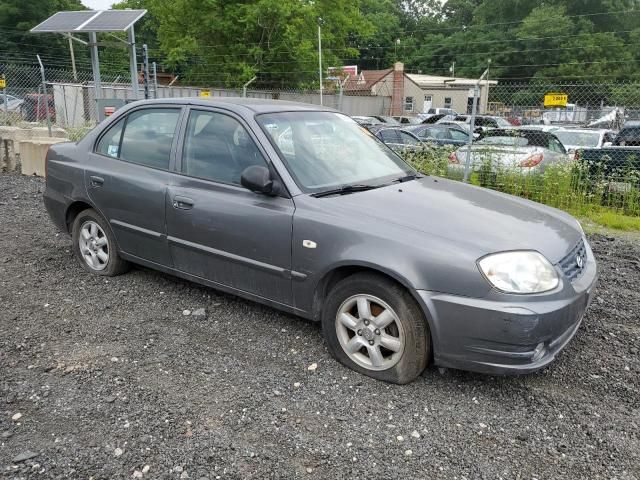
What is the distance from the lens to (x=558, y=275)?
120 inches

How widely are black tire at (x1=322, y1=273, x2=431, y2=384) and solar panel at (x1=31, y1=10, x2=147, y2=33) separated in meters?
10.2

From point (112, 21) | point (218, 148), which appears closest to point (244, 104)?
point (218, 148)

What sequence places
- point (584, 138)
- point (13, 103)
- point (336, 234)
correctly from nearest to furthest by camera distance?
1. point (336, 234)
2. point (584, 138)
3. point (13, 103)

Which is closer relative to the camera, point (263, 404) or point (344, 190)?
point (263, 404)

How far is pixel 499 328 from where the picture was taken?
9.39 feet

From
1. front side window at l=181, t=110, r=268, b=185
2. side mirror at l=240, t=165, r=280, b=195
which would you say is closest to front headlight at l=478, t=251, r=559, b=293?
side mirror at l=240, t=165, r=280, b=195

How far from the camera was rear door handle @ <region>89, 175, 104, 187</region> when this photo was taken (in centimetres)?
460

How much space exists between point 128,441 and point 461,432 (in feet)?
5.53

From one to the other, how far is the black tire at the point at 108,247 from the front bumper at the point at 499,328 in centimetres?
294

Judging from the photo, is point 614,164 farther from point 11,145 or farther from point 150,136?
point 11,145

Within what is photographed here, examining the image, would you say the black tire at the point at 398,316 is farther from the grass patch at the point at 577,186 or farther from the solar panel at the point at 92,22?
the solar panel at the point at 92,22

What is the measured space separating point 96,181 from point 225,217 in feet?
5.13

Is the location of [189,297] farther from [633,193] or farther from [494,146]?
[633,193]

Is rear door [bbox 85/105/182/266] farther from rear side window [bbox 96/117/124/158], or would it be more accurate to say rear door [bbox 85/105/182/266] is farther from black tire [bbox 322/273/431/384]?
black tire [bbox 322/273/431/384]
